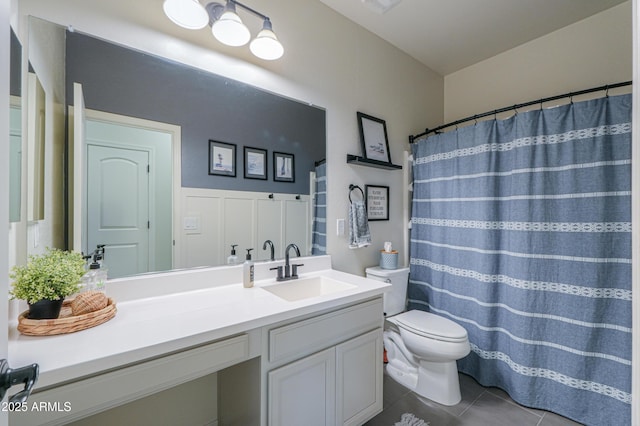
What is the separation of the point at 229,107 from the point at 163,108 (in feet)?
1.11

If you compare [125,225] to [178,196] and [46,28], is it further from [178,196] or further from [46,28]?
[46,28]

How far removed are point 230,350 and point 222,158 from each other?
983 millimetres

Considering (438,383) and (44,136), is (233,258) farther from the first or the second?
(438,383)

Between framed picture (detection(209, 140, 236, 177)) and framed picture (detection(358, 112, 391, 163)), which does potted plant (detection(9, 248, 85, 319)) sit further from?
framed picture (detection(358, 112, 391, 163))

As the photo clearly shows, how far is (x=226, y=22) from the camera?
Answer: 1.44 m

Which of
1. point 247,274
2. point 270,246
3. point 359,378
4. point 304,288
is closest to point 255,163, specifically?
point 270,246

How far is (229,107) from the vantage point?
1.60m

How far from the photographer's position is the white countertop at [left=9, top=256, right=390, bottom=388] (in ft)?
2.57

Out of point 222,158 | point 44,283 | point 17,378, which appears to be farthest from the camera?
point 222,158

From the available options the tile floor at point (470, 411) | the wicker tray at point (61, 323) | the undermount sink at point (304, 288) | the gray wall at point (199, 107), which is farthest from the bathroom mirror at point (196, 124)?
the tile floor at point (470, 411)

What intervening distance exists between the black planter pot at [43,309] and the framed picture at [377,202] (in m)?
1.85

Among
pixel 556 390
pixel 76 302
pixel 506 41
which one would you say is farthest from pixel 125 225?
pixel 506 41

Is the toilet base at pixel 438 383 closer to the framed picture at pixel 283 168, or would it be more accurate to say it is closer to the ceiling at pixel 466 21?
the framed picture at pixel 283 168

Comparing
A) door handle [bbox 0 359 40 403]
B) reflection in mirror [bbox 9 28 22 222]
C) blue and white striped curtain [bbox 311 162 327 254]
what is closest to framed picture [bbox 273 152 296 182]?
blue and white striped curtain [bbox 311 162 327 254]
